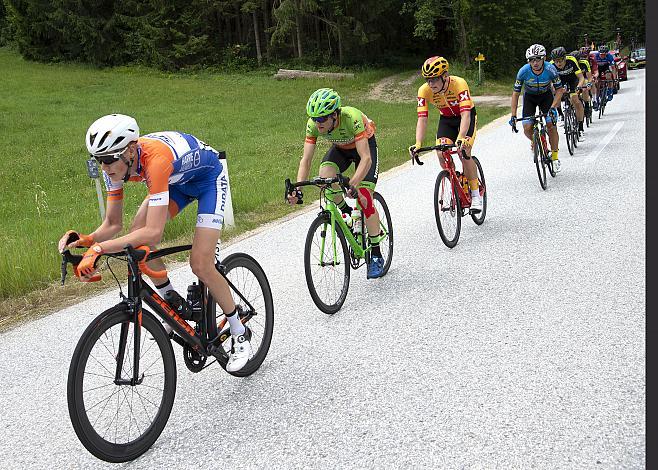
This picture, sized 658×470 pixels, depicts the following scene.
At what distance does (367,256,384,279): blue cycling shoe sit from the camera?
717 cm

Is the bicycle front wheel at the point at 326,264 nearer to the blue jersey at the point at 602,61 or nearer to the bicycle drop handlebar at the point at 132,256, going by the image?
the bicycle drop handlebar at the point at 132,256

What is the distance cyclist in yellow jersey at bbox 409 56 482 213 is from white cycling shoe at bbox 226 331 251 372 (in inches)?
161

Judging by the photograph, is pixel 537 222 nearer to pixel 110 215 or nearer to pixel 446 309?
pixel 446 309

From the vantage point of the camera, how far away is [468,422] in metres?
4.00

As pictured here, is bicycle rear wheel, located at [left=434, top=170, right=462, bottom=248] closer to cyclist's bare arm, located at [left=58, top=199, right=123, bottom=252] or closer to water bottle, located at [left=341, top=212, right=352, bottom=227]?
water bottle, located at [left=341, top=212, right=352, bottom=227]

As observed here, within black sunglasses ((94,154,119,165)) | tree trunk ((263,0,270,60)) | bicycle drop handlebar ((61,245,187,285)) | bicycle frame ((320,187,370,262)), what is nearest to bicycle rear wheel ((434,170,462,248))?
bicycle frame ((320,187,370,262))

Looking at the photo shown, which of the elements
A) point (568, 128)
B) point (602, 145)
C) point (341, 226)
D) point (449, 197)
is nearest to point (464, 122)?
point (449, 197)

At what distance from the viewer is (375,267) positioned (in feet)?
23.6

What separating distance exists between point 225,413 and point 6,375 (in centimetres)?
210

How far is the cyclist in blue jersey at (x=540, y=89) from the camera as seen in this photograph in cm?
1158

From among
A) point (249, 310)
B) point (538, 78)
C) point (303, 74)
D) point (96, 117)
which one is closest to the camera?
point (249, 310)

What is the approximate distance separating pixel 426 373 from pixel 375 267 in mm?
2523

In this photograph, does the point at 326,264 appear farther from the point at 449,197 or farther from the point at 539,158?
the point at 539,158

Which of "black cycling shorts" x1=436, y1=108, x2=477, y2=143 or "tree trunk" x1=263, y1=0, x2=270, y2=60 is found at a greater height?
"tree trunk" x1=263, y1=0, x2=270, y2=60
